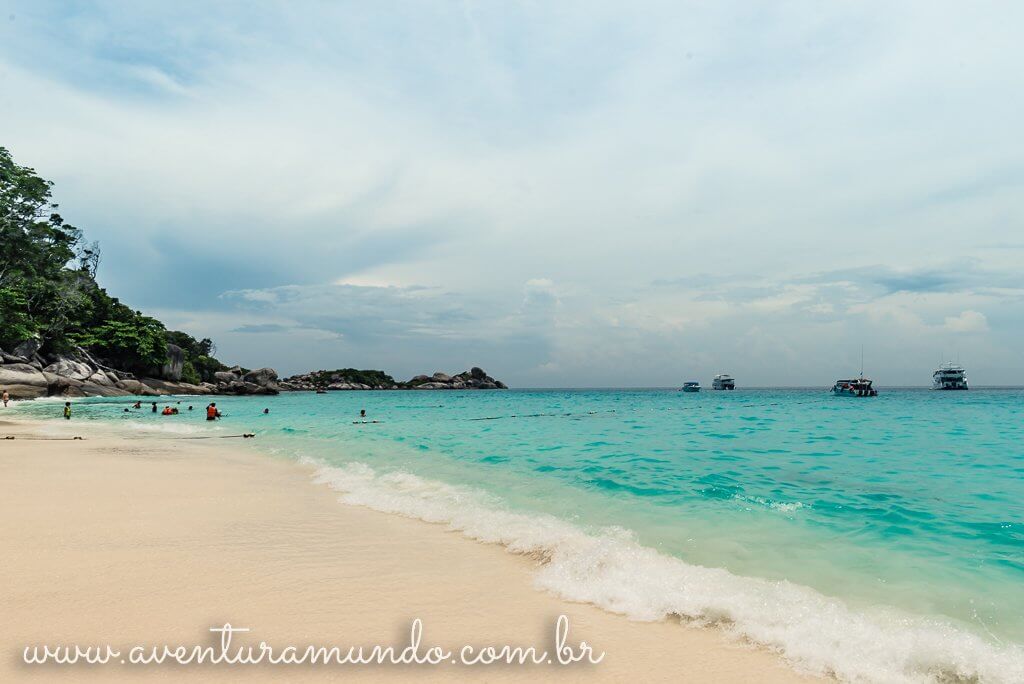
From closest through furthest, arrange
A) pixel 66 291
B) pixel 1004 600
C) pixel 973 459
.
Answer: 1. pixel 1004 600
2. pixel 973 459
3. pixel 66 291

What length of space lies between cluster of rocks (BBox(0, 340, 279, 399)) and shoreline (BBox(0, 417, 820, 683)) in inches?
2244

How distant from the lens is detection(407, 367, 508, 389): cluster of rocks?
16938cm

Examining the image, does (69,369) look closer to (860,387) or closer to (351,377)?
(351,377)

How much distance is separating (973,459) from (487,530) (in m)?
16.8

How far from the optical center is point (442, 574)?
18.0ft

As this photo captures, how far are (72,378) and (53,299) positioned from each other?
9.08m

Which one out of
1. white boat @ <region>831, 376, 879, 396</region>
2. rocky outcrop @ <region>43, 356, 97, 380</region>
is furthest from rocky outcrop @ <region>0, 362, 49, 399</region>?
white boat @ <region>831, 376, 879, 396</region>

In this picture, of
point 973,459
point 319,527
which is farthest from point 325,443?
point 973,459

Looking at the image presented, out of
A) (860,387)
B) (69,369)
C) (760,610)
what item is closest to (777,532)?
(760,610)

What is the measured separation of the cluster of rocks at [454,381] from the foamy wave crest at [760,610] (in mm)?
163290

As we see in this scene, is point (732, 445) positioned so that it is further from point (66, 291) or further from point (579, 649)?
point (66, 291)

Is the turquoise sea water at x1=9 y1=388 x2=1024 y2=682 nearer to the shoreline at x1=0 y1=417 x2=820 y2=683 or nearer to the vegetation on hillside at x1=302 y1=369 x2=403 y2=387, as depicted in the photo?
the shoreline at x1=0 y1=417 x2=820 y2=683

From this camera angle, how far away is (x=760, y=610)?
182 inches

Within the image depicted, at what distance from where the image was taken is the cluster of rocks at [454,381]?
556 ft
